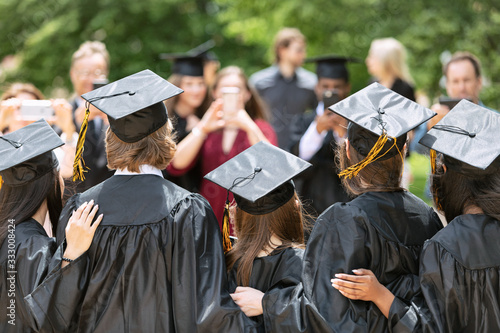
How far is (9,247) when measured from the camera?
306cm

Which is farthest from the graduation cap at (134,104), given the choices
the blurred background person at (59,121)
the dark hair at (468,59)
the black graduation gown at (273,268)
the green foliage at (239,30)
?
the green foliage at (239,30)

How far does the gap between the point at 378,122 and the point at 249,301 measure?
1.02 m

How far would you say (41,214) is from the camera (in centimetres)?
328

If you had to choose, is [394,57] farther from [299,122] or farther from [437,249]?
[437,249]

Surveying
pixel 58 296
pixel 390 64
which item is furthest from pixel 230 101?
pixel 58 296

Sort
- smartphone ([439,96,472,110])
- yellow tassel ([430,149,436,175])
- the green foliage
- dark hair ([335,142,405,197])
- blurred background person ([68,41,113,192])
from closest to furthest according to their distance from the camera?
dark hair ([335,142,405,197])
yellow tassel ([430,149,436,175])
smartphone ([439,96,472,110])
blurred background person ([68,41,113,192])
the green foliage

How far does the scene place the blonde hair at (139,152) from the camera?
3.00 meters

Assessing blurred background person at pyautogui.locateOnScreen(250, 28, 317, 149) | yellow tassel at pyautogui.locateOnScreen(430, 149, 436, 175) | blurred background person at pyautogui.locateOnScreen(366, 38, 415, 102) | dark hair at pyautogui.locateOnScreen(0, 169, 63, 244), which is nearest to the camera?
yellow tassel at pyautogui.locateOnScreen(430, 149, 436, 175)

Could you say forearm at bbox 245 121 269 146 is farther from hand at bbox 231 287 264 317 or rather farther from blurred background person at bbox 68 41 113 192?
hand at bbox 231 287 264 317

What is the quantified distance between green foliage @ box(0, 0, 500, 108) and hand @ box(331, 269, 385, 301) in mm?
6329

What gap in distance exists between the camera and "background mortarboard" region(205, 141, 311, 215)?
2953 millimetres

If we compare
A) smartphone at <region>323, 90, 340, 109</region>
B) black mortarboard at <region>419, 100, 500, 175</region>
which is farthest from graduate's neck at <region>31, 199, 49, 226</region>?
smartphone at <region>323, 90, 340, 109</region>

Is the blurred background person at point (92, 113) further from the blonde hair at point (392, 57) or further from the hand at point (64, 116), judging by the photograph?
the blonde hair at point (392, 57)

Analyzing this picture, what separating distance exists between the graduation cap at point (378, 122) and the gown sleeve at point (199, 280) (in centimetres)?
71
